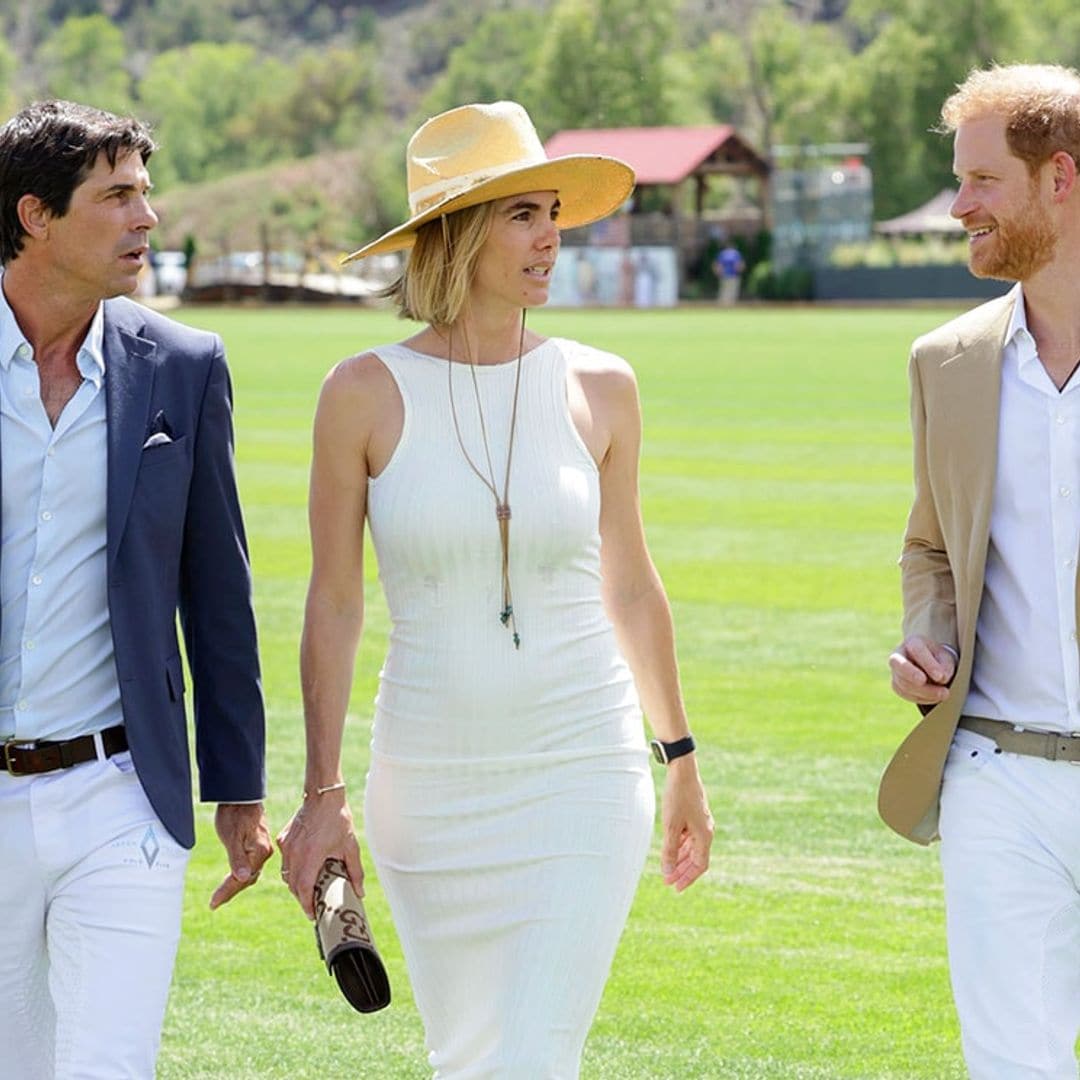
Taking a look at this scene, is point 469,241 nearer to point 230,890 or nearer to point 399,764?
point 399,764

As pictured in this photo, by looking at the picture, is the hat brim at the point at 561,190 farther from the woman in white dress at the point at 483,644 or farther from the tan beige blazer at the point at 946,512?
the tan beige blazer at the point at 946,512

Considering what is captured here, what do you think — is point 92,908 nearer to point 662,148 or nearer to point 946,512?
point 946,512

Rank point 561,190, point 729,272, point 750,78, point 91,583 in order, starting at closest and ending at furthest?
point 91,583
point 561,190
point 729,272
point 750,78

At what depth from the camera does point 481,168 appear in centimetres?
491

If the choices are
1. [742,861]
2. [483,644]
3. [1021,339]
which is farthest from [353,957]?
[742,861]

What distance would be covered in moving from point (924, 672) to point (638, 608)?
665 millimetres

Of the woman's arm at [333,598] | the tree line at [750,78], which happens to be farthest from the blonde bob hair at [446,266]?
the tree line at [750,78]

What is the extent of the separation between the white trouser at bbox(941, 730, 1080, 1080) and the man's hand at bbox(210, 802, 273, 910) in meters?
1.36

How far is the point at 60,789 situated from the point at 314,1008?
2.98 metres

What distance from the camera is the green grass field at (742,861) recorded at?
6.83 metres

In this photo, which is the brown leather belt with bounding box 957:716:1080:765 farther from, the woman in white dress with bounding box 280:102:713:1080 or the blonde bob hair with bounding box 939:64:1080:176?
the blonde bob hair with bounding box 939:64:1080:176

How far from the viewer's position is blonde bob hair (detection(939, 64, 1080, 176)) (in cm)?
470

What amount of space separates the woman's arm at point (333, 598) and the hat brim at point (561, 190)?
0.30 metres

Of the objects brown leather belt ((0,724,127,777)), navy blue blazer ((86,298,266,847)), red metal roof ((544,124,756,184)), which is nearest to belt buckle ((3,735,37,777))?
brown leather belt ((0,724,127,777))
